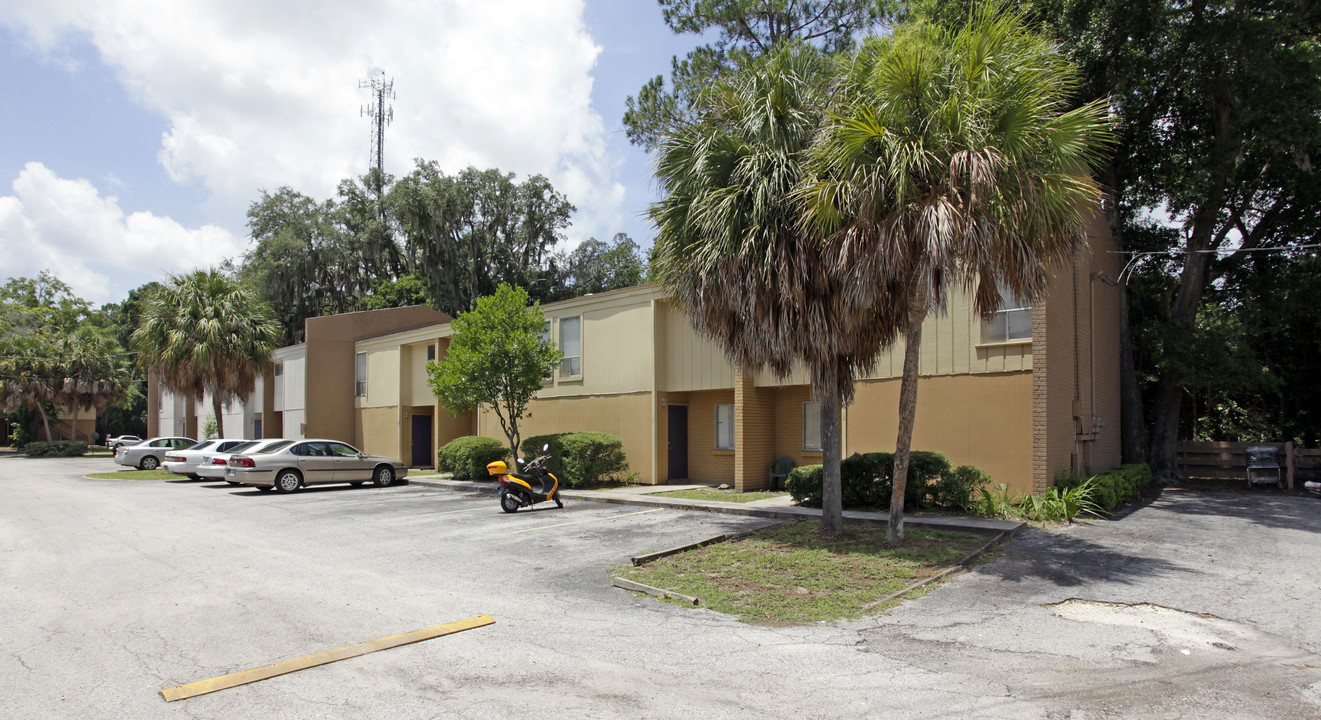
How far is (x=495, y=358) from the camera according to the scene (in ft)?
64.1

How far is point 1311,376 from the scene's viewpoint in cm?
2334

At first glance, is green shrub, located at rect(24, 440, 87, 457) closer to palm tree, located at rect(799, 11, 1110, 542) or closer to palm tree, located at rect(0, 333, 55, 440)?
palm tree, located at rect(0, 333, 55, 440)

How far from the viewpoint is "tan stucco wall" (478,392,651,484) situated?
20.2m

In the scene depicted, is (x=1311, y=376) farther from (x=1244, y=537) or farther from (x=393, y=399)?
(x=393, y=399)

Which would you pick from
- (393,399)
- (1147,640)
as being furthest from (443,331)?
(1147,640)

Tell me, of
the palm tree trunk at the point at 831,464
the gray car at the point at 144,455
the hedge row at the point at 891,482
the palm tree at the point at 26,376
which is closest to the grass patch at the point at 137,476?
the gray car at the point at 144,455

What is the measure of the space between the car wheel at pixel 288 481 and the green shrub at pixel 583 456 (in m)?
6.50

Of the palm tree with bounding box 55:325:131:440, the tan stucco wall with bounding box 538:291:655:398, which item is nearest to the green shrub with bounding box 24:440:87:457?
the palm tree with bounding box 55:325:131:440

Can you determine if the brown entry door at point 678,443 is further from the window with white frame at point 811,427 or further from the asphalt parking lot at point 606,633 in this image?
the asphalt parking lot at point 606,633

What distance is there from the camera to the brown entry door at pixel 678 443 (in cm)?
2052

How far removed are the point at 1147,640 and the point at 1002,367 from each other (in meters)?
7.96

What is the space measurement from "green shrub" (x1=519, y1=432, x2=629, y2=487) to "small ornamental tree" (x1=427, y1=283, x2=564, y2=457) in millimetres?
1290

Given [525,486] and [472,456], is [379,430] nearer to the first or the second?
[472,456]

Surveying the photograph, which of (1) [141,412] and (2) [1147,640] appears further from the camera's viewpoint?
(1) [141,412]
